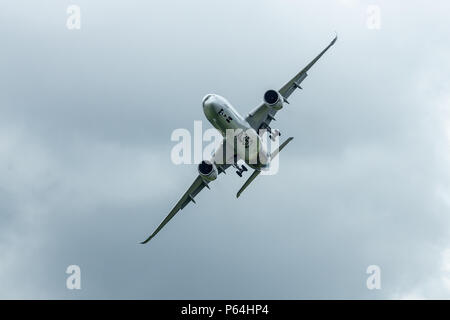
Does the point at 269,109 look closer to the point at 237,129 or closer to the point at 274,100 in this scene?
the point at 274,100

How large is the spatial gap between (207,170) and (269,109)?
10.9m

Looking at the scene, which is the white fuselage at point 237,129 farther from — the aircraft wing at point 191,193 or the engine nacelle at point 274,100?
the aircraft wing at point 191,193

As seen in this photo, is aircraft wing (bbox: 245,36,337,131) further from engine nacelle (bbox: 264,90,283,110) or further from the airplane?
engine nacelle (bbox: 264,90,283,110)

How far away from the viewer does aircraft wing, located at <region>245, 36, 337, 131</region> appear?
326 feet

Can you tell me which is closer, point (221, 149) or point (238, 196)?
point (238, 196)

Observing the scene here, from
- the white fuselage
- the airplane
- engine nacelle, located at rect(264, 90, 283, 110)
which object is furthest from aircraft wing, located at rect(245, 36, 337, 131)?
the white fuselage

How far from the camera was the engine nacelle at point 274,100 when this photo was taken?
95781 millimetres

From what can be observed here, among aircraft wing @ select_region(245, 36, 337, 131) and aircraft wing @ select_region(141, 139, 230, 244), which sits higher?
aircraft wing @ select_region(245, 36, 337, 131)

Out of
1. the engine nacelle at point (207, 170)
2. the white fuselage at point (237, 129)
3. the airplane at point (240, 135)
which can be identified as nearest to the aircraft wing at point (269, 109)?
the airplane at point (240, 135)

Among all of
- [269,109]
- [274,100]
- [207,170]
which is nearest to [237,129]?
[274,100]
